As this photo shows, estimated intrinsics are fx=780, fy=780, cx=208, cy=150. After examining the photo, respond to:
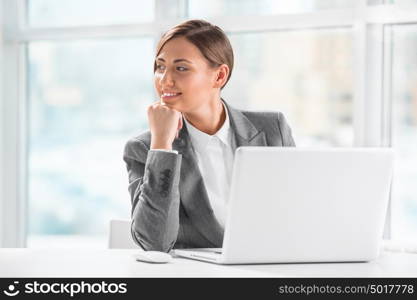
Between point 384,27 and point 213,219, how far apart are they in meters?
1.71

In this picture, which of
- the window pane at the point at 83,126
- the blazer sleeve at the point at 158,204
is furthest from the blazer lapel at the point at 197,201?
the window pane at the point at 83,126

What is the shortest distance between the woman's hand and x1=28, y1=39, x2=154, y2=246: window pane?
1.88m

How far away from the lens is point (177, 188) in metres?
1.96

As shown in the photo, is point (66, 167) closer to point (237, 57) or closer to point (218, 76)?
point (237, 57)

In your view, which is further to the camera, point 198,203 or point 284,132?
point 284,132

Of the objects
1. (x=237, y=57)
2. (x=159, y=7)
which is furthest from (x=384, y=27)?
(x=159, y=7)

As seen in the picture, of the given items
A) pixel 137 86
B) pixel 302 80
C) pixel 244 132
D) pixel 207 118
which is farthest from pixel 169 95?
pixel 137 86

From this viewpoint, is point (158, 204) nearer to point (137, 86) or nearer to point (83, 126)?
point (137, 86)

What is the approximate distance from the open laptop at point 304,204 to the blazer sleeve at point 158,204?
21 cm

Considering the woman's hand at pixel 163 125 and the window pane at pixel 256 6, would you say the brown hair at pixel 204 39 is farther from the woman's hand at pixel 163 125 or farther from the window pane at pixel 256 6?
the window pane at pixel 256 6

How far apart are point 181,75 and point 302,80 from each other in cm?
154

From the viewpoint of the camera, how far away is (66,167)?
4.21m

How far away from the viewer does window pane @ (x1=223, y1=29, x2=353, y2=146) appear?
3545mm

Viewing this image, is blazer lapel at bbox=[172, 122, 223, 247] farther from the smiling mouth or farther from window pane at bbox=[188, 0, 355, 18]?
window pane at bbox=[188, 0, 355, 18]
